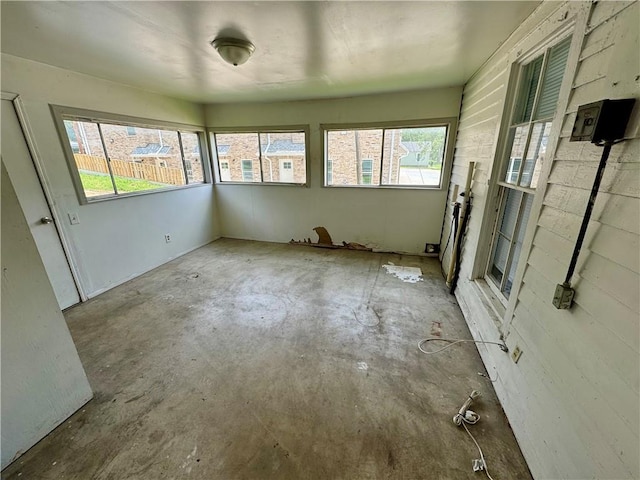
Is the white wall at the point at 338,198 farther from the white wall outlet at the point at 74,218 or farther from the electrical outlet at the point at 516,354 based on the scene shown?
the electrical outlet at the point at 516,354

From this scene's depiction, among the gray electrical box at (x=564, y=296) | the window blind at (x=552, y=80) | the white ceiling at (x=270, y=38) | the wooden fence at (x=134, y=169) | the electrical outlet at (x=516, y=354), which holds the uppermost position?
the white ceiling at (x=270, y=38)

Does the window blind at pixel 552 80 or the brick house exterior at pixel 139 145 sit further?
the brick house exterior at pixel 139 145

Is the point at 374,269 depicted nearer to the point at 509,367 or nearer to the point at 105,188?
the point at 509,367

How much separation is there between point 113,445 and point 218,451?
62 cm

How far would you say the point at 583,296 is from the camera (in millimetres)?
1065

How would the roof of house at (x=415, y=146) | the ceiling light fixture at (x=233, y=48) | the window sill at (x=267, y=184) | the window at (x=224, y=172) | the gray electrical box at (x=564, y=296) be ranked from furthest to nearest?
1. the window at (x=224, y=172)
2. the window sill at (x=267, y=184)
3. the roof of house at (x=415, y=146)
4. the ceiling light fixture at (x=233, y=48)
5. the gray electrical box at (x=564, y=296)

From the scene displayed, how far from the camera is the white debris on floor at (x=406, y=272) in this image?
3.41 metres

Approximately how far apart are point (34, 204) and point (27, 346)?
1.91 m

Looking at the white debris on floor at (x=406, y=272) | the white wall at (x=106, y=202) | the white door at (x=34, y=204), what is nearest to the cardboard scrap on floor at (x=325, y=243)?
the white debris on floor at (x=406, y=272)

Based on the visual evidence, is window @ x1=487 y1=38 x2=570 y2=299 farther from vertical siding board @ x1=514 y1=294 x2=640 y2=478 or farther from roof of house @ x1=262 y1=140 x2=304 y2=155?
roof of house @ x1=262 y1=140 x2=304 y2=155

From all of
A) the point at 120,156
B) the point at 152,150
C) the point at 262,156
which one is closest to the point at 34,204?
the point at 120,156

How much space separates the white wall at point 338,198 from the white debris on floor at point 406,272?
2.04 feet

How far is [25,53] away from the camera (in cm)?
216

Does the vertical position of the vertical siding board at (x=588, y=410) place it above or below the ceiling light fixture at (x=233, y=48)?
below
